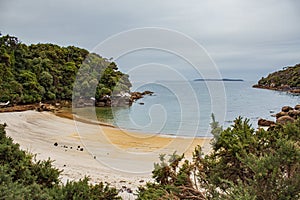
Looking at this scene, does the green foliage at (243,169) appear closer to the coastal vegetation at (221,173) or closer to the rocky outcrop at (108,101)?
the coastal vegetation at (221,173)

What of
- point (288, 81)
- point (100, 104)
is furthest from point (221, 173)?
point (288, 81)

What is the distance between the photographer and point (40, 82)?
28250mm

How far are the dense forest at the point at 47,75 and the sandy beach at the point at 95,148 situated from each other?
701 centimetres

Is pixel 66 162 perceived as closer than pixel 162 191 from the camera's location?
No

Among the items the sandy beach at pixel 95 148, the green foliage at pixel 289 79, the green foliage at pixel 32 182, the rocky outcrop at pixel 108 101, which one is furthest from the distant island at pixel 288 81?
the green foliage at pixel 32 182

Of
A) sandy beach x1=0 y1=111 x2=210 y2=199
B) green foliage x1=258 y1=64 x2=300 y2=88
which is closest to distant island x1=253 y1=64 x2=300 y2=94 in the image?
green foliage x1=258 y1=64 x2=300 y2=88

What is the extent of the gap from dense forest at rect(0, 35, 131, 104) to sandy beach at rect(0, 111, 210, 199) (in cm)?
701

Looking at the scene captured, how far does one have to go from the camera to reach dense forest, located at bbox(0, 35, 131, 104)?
23719 mm

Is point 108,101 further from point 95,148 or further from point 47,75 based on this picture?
point 95,148

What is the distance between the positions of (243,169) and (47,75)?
27463mm

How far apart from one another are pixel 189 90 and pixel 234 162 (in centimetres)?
241

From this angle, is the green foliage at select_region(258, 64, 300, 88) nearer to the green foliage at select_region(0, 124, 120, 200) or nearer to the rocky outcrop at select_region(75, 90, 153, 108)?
the rocky outcrop at select_region(75, 90, 153, 108)

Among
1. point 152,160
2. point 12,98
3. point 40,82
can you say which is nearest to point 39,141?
point 152,160

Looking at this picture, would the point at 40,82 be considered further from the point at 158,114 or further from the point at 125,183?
the point at 125,183
